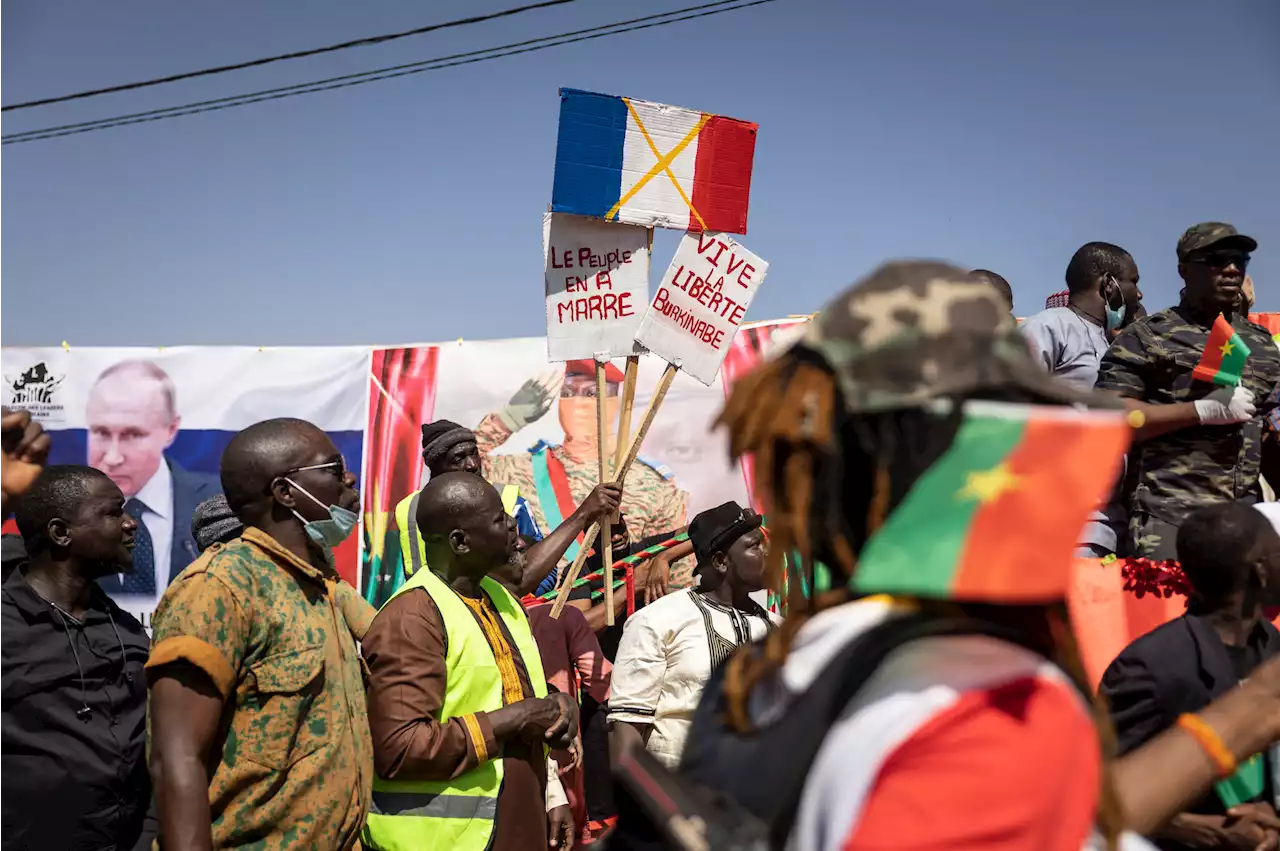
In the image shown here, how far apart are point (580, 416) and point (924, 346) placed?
260 inches

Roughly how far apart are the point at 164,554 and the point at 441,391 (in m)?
A: 2.30

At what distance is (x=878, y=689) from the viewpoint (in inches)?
44.2

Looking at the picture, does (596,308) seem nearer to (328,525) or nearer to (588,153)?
(588,153)

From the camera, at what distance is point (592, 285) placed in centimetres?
524

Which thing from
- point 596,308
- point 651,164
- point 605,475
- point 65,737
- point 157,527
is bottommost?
point 157,527

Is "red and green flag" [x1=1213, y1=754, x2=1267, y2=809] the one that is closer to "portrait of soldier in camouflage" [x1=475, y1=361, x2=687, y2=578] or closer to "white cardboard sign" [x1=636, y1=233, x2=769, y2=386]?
"white cardboard sign" [x1=636, y1=233, x2=769, y2=386]

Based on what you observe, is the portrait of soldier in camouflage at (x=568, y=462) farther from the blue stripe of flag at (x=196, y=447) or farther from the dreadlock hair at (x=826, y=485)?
the dreadlock hair at (x=826, y=485)

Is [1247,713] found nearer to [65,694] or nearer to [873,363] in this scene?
[873,363]

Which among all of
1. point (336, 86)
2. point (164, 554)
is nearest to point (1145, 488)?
point (164, 554)

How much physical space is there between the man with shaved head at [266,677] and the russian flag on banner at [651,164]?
2.38m

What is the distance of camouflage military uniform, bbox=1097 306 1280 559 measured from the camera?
3.89 meters

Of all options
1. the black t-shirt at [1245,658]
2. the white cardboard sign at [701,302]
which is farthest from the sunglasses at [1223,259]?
the white cardboard sign at [701,302]

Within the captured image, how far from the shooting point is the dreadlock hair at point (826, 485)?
1198 millimetres

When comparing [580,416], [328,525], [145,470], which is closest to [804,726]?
[328,525]
